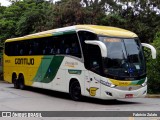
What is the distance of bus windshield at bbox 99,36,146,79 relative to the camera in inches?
617

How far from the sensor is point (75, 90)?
17594mm

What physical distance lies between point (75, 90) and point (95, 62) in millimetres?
2200

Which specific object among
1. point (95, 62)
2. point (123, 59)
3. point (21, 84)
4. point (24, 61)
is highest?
point (123, 59)

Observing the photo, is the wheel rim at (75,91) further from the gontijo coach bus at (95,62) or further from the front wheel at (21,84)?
the front wheel at (21,84)

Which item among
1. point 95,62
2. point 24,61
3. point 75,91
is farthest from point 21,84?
point 95,62

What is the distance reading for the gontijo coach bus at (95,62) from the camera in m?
15.7

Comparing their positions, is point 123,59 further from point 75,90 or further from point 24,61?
point 24,61

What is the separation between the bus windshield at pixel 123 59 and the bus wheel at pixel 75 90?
7.55ft

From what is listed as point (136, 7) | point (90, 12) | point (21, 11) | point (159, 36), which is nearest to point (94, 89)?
point (159, 36)

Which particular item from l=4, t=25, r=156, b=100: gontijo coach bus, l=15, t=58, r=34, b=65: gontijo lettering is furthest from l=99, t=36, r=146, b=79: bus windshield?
l=15, t=58, r=34, b=65: gontijo lettering

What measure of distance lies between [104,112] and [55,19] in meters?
19.6

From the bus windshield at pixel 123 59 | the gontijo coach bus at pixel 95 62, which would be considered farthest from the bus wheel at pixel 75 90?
the bus windshield at pixel 123 59

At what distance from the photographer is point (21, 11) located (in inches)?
1608

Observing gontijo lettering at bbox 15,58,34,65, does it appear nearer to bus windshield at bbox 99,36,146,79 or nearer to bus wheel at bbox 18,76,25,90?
bus wheel at bbox 18,76,25,90
